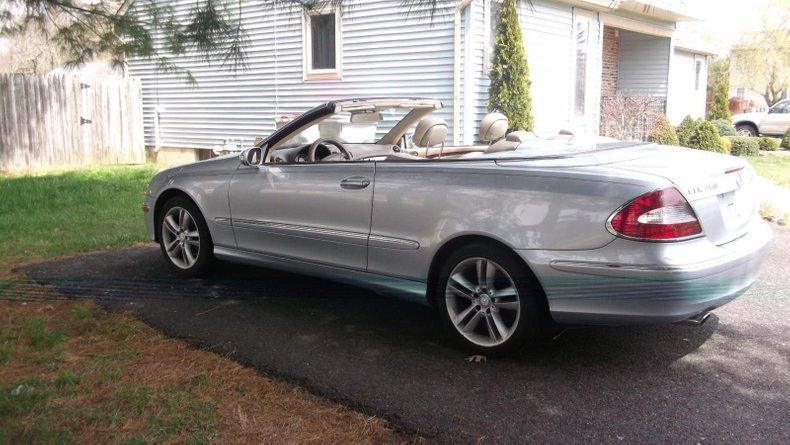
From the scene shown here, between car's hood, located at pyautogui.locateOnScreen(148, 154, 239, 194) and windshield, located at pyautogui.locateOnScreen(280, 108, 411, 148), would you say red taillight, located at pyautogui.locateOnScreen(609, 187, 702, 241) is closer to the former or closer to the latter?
windshield, located at pyautogui.locateOnScreen(280, 108, 411, 148)

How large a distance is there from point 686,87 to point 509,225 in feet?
75.1

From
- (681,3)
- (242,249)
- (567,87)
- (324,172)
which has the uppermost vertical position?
(681,3)

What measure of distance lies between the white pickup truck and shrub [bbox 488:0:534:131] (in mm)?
16895

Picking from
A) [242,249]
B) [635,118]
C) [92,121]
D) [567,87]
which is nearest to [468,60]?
[567,87]

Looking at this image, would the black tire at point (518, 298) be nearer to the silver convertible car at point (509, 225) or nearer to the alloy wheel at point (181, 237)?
the silver convertible car at point (509, 225)

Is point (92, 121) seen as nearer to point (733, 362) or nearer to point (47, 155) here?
point (47, 155)

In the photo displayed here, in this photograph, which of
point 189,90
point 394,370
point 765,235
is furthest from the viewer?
point 189,90

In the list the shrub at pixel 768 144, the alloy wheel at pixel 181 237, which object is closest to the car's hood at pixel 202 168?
the alloy wheel at pixel 181 237

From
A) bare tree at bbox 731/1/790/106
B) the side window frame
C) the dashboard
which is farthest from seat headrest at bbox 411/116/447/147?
bare tree at bbox 731/1/790/106

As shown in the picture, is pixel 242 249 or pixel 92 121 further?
pixel 92 121

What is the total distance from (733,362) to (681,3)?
50.2 ft

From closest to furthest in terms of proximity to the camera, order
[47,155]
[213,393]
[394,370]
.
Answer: [213,393]
[394,370]
[47,155]

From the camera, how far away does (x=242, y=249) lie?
5395mm

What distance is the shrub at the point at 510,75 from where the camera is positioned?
1232 cm
